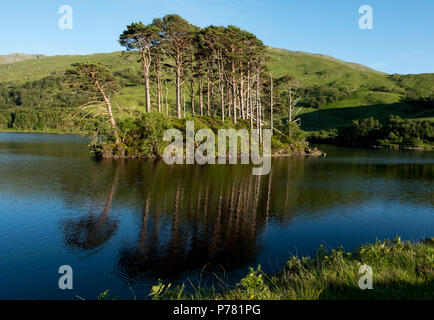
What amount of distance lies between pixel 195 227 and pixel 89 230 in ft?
22.3

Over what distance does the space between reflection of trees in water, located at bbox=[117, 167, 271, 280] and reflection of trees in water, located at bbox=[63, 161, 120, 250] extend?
2.11 metres

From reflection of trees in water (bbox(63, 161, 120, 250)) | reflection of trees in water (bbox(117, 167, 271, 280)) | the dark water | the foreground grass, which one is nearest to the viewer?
the foreground grass

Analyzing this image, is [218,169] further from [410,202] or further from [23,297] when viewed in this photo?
[23,297]

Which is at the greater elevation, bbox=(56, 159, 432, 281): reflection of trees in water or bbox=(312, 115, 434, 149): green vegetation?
bbox=(312, 115, 434, 149): green vegetation

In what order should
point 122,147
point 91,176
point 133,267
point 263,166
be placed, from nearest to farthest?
point 133,267
point 91,176
point 263,166
point 122,147

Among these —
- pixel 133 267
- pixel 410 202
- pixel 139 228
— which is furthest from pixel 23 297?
pixel 410 202

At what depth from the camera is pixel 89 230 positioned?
20.0 metres

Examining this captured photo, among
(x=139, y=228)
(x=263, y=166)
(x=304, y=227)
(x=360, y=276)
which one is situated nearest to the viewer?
(x=360, y=276)

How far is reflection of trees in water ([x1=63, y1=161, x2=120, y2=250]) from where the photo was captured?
18.0 metres

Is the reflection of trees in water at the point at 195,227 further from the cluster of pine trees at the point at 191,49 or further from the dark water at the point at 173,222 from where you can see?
the cluster of pine trees at the point at 191,49

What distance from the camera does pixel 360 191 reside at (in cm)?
3438

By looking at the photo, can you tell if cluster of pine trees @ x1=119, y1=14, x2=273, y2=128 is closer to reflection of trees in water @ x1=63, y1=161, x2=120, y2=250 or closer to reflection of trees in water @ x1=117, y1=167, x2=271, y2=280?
reflection of trees in water @ x1=117, y1=167, x2=271, y2=280

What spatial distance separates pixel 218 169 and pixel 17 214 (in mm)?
27833

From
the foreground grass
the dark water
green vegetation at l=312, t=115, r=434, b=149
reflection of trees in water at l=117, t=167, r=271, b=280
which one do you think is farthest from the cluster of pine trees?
green vegetation at l=312, t=115, r=434, b=149
